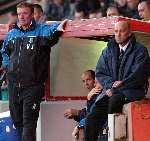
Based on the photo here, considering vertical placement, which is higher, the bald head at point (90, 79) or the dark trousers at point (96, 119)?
the bald head at point (90, 79)

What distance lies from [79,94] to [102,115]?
5.97 feet

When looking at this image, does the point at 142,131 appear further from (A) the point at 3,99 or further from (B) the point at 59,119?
(A) the point at 3,99

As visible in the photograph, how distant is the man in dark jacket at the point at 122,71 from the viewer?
6.29 metres

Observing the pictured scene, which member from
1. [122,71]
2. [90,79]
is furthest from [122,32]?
[90,79]

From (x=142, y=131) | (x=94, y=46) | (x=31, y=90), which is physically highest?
(x=94, y=46)

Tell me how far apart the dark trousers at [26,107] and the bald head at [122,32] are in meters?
1.28

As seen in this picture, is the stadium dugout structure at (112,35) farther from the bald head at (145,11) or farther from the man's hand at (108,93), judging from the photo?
the bald head at (145,11)

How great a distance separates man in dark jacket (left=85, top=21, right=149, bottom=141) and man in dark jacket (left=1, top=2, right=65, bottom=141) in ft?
2.85

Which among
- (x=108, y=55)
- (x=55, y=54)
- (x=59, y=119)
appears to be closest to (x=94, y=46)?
(x=55, y=54)

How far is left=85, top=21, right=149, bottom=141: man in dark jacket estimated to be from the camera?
6.29 m

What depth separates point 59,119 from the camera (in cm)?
793

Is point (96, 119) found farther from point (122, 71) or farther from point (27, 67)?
point (27, 67)

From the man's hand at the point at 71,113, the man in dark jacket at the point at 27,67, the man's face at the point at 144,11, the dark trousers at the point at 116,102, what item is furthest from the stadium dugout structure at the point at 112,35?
the man's face at the point at 144,11

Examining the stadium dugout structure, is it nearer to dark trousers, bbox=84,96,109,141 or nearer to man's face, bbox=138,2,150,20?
dark trousers, bbox=84,96,109,141
